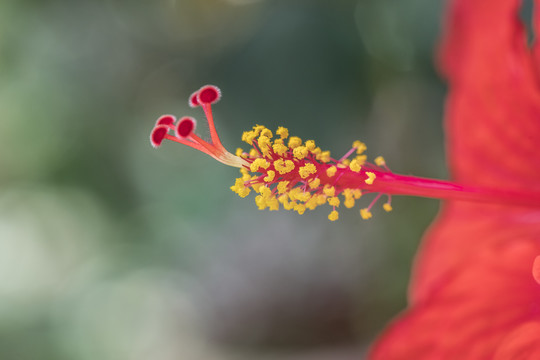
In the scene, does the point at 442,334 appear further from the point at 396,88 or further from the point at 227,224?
the point at 227,224

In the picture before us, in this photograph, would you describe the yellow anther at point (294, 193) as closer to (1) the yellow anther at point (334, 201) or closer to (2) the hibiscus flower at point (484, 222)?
(1) the yellow anther at point (334, 201)

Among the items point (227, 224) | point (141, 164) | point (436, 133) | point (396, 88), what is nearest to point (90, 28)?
point (141, 164)

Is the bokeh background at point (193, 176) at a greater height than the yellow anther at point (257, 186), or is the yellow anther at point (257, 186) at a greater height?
the bokeh background at point (193, 176)

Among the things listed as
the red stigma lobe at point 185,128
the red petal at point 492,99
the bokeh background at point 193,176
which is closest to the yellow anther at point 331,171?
the red stigma lobe at point 185,128

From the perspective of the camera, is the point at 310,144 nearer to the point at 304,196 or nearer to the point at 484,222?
the point at 304,196

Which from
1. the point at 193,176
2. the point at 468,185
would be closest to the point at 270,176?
the point at 468,185

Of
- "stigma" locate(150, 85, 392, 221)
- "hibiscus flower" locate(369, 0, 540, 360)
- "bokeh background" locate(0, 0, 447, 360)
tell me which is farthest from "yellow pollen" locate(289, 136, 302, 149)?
"bokeh background" locate(0, 0, 447, 360)
